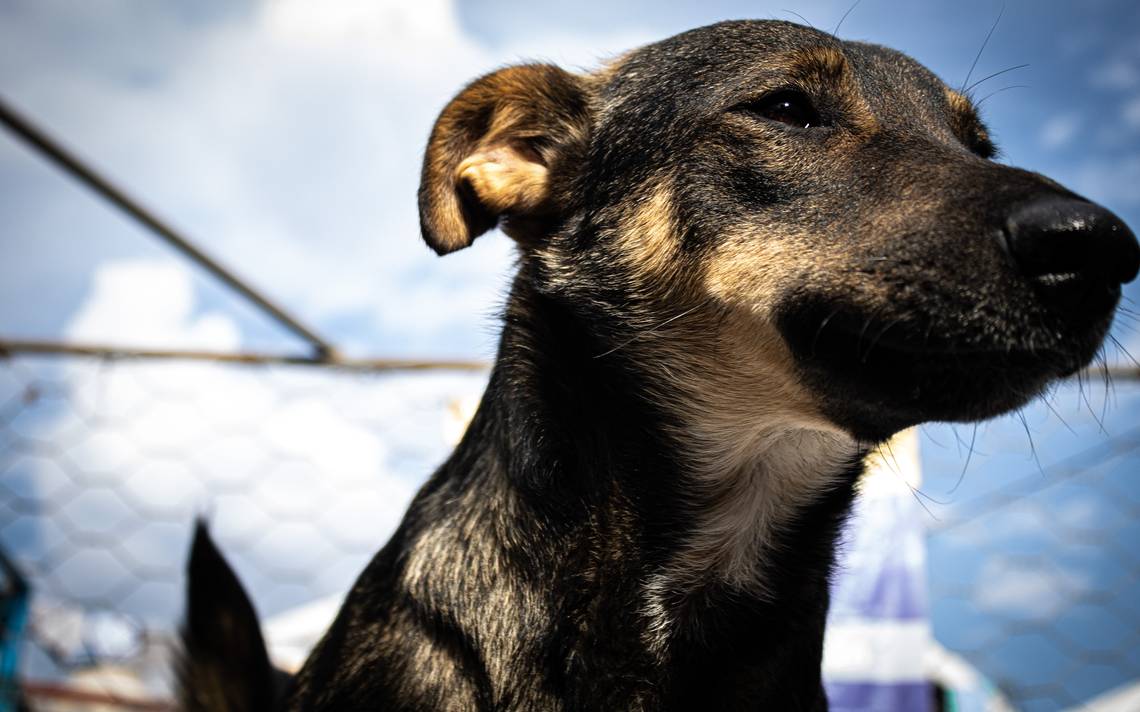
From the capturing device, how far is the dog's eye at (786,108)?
1697 millimetres

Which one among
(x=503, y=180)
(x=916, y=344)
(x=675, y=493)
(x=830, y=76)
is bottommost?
(x=675, y=493)

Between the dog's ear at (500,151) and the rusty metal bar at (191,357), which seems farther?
the rusty metal bar at (191,357)

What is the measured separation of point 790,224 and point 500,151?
792 millimetres

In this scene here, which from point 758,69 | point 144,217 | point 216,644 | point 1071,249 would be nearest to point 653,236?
point 758,69

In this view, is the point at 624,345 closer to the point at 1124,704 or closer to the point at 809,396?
the point at 809,396

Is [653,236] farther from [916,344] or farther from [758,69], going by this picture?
[916,344]

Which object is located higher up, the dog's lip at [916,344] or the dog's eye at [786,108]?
the dog's eye at [786,108]

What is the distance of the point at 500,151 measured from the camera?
1.97 meters

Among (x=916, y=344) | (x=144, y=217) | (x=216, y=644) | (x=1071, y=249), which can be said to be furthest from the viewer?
(x=144, y=217)

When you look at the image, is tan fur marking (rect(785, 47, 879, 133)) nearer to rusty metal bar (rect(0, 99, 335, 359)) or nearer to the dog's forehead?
the dog's forehead

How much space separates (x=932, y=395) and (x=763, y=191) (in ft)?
1.73

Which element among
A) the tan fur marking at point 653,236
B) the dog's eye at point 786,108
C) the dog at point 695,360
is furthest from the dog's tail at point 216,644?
the dog's eye at point 786,108

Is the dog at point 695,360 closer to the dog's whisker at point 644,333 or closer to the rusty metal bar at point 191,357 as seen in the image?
the dog's whisker at point 644,333

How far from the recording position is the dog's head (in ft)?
3.97
